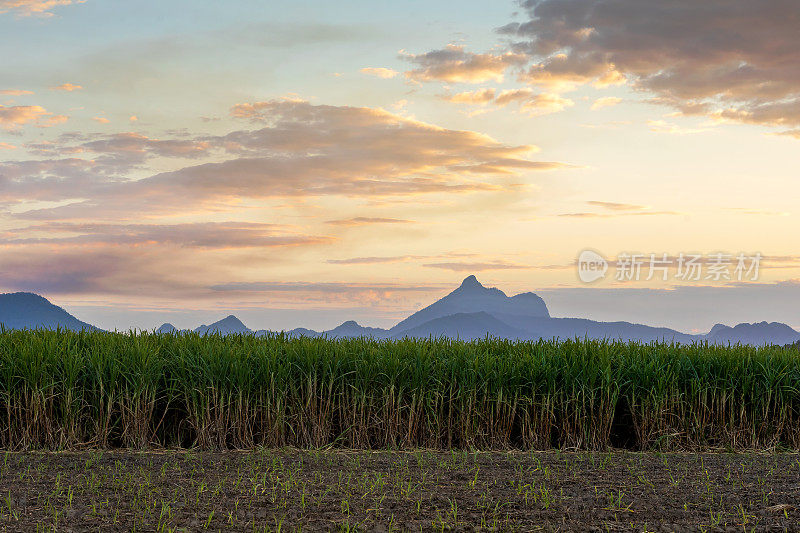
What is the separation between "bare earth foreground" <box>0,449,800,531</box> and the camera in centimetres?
535

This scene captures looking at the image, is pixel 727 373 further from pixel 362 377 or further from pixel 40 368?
pixel 40 368

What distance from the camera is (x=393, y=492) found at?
6.07 m

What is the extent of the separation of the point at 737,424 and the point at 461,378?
12.9 ft

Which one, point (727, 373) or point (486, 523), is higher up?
point (727, 373)

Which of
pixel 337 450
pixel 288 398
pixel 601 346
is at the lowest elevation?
pixel 337 450

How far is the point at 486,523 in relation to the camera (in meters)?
5.28

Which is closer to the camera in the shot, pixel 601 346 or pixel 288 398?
pixel 288 398

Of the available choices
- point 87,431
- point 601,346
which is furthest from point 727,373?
point 87,431

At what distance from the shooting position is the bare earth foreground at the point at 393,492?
535cm

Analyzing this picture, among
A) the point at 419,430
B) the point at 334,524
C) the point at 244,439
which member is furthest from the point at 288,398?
the point at 334,524

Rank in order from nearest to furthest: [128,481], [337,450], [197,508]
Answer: [197,508] → [128,481] → [337,450]

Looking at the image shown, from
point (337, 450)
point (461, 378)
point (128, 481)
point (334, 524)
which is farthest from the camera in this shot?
point (461, 378)

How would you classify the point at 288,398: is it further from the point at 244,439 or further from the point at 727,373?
the point at 727,373

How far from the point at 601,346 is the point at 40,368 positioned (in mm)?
7556
